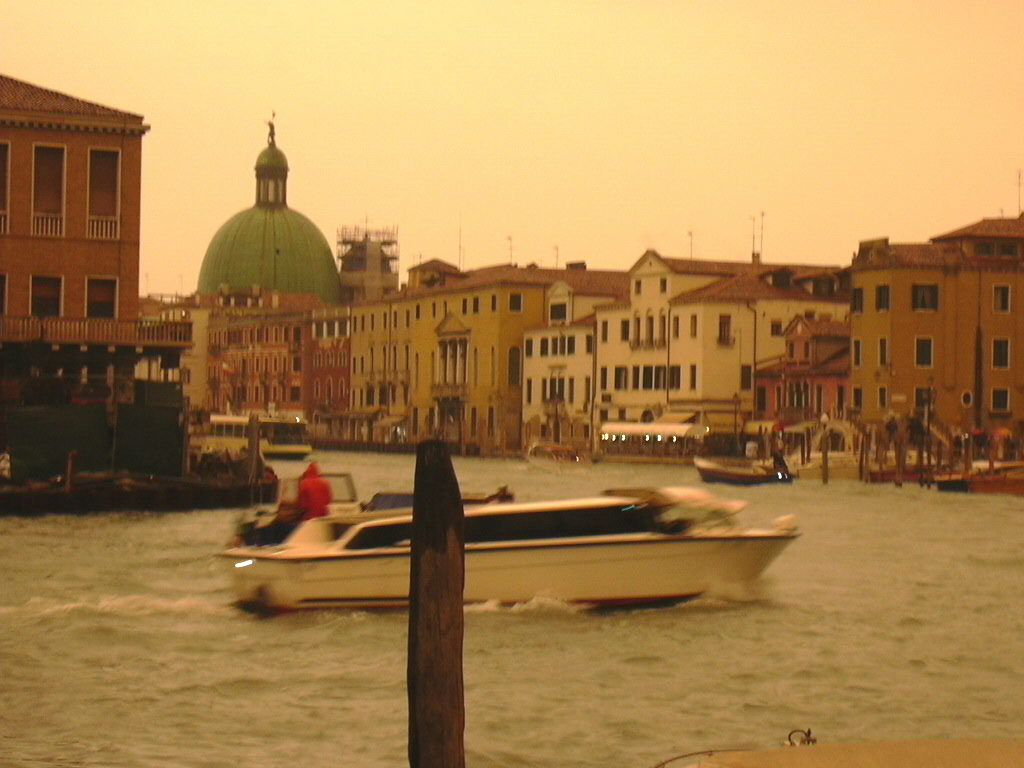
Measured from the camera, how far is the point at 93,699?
13977mm

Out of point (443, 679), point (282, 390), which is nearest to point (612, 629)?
point (443, 679)

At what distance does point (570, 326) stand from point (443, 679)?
2616 inches

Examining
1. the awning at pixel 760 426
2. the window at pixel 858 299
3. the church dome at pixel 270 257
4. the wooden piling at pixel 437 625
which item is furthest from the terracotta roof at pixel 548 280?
the wooden piling at pixel 437 625

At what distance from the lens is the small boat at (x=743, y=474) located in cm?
4762

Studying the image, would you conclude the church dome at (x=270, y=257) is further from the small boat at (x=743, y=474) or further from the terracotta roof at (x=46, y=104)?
the terracotta roof at (x=46, y=104)

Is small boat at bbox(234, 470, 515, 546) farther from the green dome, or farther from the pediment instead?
the green dome

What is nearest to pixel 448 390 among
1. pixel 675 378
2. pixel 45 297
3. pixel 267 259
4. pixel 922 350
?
pixel 675 378

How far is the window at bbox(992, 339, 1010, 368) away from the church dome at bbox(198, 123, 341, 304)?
2304 inches

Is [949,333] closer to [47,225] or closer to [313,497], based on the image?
[47,225]

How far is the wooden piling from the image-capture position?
29.7 feet

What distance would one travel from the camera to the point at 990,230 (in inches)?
2232

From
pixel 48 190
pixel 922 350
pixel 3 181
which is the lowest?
pixel 922 350

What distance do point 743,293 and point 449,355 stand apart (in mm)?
20706

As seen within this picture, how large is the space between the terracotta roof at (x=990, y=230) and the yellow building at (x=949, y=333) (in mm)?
103
